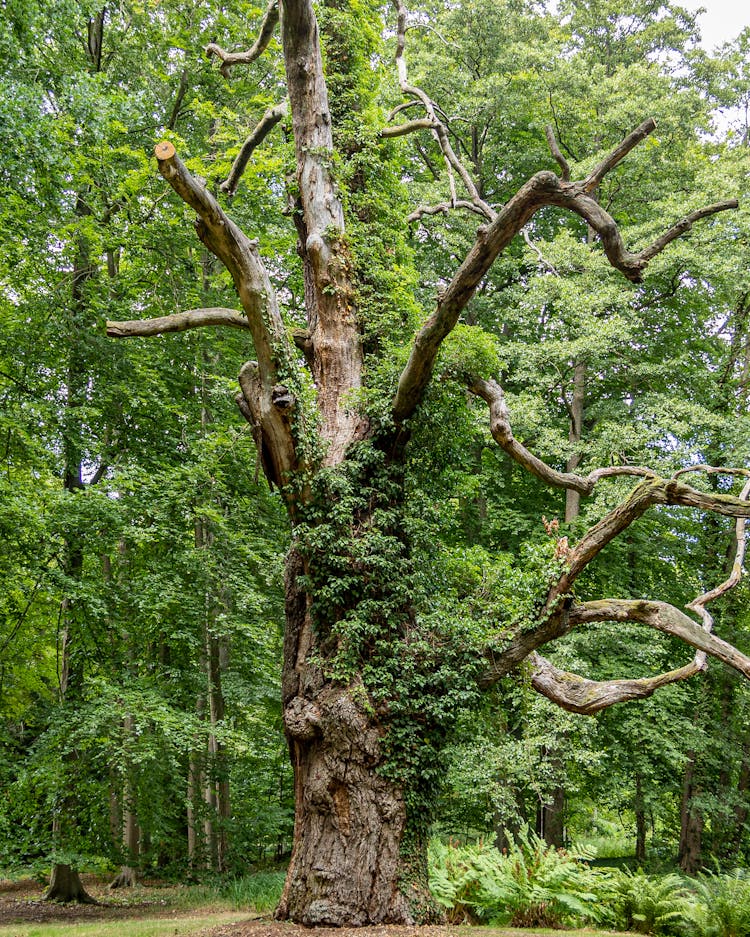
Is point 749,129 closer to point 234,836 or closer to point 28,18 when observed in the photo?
point 28,18

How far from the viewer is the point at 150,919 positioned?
10172 mm

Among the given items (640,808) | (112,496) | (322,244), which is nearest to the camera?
(322,244)

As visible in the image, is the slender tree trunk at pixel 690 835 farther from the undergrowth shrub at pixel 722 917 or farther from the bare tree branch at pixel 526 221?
the bare tree branch at pixel 526 221

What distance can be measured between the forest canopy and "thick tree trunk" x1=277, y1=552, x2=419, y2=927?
0.10 feet

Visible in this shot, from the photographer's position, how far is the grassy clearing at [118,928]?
7709 millimetres

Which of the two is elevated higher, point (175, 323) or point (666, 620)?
point (175, 323)

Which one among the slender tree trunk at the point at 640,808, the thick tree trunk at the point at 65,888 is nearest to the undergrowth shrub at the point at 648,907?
the slender tree trunk at the point at 640,808

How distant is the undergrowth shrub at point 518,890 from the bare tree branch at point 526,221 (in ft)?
19.4

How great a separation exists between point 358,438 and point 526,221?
106 inches

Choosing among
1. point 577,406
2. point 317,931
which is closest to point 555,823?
point 577,406

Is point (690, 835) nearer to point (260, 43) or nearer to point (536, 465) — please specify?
point (536, 465)

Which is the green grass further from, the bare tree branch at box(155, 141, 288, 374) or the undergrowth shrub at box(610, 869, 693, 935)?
the bare tree branch at box(155, 141, 288, 374)

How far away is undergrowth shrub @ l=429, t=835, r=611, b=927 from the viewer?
8656 millimetres

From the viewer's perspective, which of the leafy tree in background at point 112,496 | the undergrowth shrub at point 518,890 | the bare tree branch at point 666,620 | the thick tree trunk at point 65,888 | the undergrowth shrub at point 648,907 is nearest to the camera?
the bare tree branch at point 666,620
